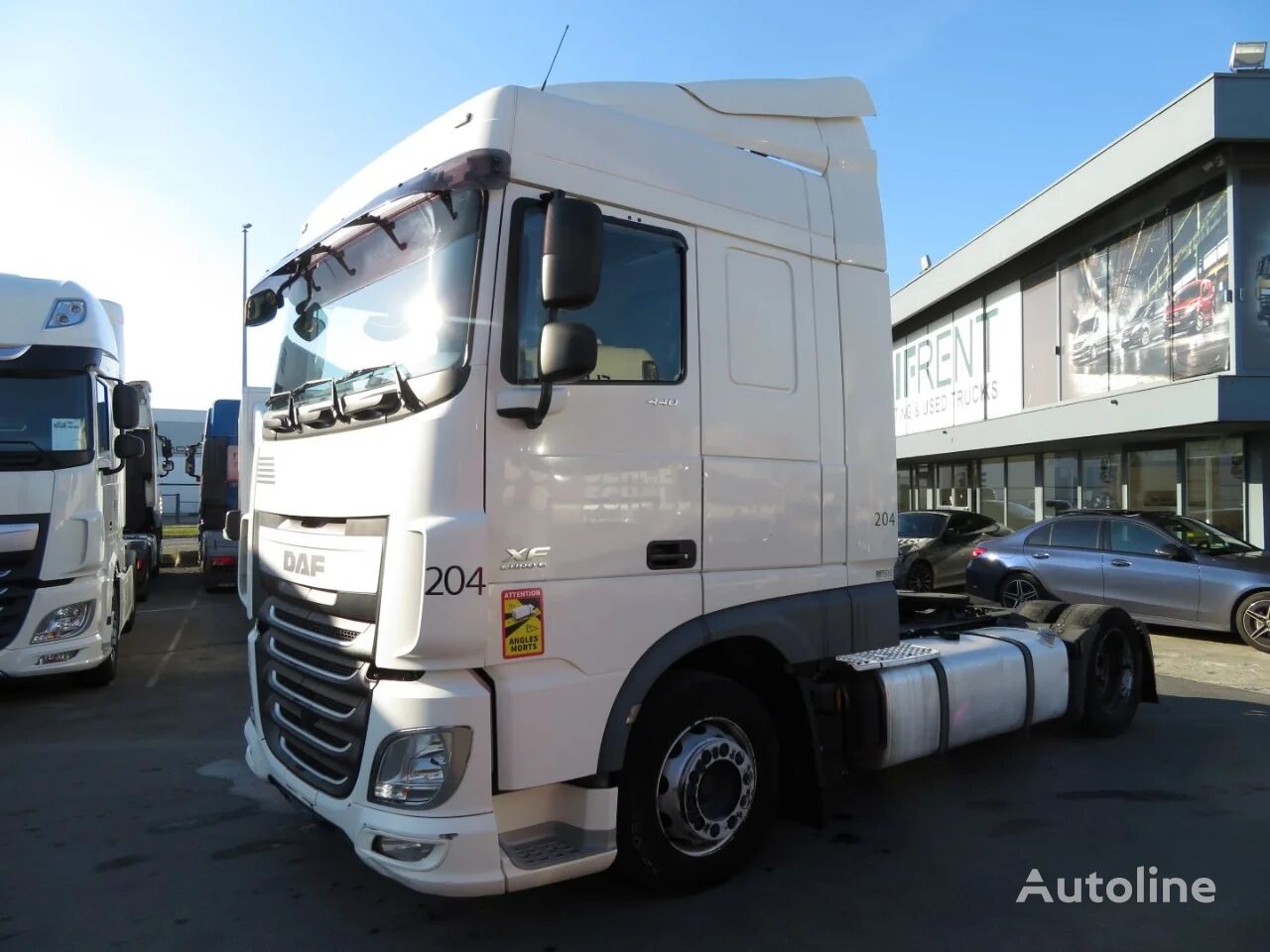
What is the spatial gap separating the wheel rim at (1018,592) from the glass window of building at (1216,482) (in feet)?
12.0

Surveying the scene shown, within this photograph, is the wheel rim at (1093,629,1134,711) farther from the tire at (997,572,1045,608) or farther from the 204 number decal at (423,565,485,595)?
the 204 number decal at (423,565,485,595)

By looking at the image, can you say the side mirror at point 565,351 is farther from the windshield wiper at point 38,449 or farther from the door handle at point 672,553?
the windshield wiper at point 38,449

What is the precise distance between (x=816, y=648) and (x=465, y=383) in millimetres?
2121

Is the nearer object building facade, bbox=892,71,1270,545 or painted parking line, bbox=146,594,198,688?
painted parking line, bbox=146,594,198,688

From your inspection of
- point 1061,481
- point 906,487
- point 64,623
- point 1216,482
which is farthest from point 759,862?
point 906,487

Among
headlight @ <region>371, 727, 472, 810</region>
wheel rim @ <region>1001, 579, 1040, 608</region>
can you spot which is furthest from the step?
wheel rim @ <region>1001, 579, 1040, 608</region>

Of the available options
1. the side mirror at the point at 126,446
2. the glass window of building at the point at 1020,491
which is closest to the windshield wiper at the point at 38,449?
the side mirror at the point at 126,446

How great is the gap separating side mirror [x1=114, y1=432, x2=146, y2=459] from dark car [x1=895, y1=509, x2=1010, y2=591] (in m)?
11.1

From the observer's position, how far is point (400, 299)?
138 inches

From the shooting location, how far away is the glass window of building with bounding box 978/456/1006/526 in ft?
67.3

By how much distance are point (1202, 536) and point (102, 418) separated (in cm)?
1176

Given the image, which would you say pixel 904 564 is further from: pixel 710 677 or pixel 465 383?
pixel 465 383

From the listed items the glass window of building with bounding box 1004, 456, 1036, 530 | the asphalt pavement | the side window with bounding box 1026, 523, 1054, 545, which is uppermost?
the glass window of building with bounding box 1004, 456, 1036, 530

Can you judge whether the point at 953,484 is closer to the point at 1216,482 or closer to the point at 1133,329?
the point at 1133,329
